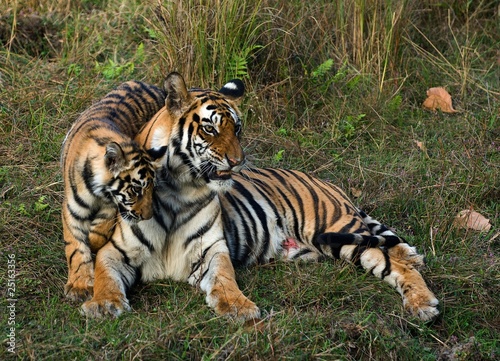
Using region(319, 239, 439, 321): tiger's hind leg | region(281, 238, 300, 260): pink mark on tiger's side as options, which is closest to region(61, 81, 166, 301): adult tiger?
region(281, 238, 300, 260): pink mark on tiger's side

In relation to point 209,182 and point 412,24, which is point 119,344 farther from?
point 412,24

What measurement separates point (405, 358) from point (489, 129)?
Answer: 282cm

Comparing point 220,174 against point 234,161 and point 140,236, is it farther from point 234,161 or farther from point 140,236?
point 140,236

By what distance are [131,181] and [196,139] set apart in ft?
1.34

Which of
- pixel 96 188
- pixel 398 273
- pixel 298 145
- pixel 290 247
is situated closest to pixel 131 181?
pixel 96 188

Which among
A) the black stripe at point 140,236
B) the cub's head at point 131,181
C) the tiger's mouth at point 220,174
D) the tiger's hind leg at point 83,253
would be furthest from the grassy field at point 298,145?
the tiger's mouth at point 220,174

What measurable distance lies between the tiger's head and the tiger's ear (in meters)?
0.23

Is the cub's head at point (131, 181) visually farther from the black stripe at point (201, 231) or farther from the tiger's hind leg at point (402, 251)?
the tiger's hind leg at point (402, 251)

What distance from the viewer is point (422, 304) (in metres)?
4.32

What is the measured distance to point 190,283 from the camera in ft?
14.8

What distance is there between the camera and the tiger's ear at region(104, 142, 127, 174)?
405 centimetres

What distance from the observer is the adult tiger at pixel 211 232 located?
4258 mm

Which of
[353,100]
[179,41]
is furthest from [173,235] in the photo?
[353,100]

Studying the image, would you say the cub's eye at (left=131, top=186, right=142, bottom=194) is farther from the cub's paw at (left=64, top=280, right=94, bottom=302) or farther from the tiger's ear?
the cub's paw at (left=64, top=280, right=94, bottom=302)
